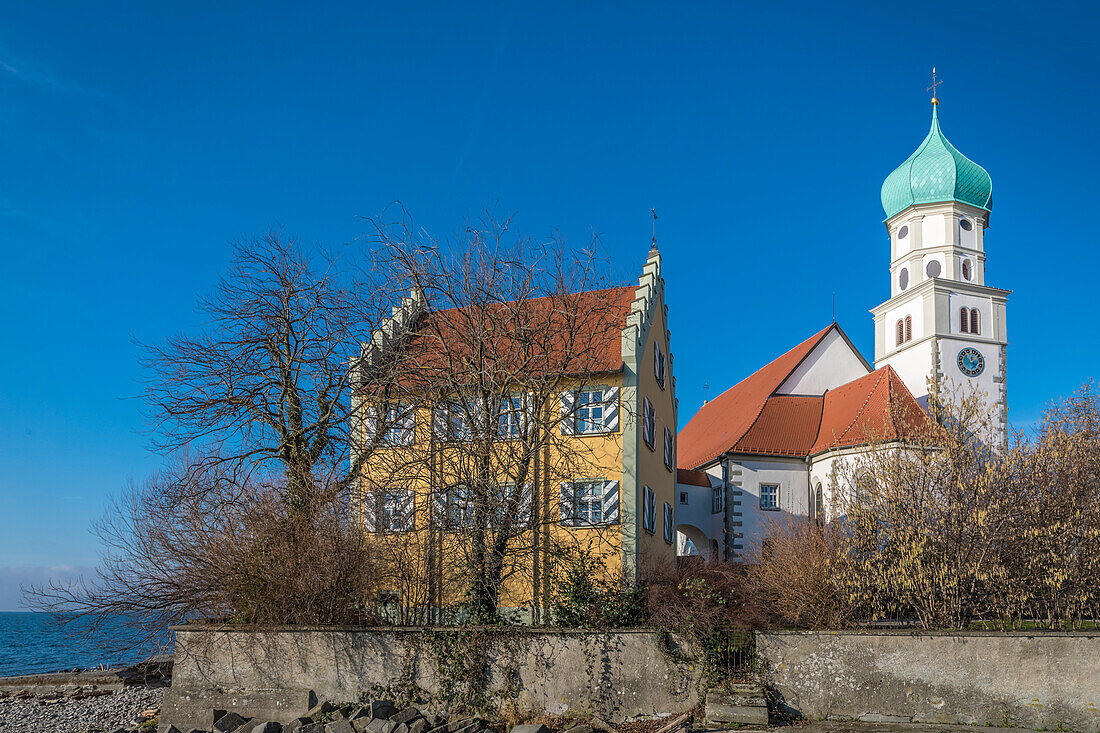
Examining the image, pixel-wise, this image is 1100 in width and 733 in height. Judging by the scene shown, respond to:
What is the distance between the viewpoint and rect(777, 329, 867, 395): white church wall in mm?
41562

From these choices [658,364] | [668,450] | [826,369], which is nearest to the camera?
[658,364]

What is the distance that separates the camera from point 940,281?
146 feet

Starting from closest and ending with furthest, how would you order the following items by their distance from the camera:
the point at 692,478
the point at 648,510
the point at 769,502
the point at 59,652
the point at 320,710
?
the point at 320,710 < the point at 648,510 < the point at 769,502 < the point at 692,478 < the point at 59,652

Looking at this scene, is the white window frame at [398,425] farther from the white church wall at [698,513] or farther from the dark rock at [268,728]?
the white church wall at [698,513]

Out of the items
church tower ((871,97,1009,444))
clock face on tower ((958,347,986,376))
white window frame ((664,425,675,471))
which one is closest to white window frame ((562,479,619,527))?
white window frame ((664,425,675,471))

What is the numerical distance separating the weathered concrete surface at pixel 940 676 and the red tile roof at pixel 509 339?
26.7ft

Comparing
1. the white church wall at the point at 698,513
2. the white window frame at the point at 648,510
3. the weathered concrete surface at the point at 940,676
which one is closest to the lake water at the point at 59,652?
the white window frame at the point at 648,510

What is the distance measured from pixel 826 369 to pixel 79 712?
1287 inches

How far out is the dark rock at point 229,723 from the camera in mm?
18156

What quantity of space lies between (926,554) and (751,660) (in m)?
4.03

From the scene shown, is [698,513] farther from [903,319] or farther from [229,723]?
[229,723]

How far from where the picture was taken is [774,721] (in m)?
16.1

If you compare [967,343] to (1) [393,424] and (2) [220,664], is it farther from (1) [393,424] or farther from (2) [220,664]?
(2) [220,664]

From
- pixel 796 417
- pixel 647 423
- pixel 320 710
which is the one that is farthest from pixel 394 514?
pixel 796 417
